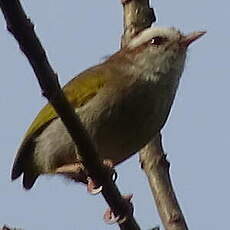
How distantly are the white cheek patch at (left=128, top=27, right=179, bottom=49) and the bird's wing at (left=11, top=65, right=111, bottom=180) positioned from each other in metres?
0.25

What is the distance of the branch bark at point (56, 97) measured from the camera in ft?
7.59

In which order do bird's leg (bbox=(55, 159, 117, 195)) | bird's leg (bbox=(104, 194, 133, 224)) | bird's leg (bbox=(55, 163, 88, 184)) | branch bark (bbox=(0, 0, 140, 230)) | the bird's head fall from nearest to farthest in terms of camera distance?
1. branch bark (bbox=(0, 0, 140, 230))
2. bird's leg (bbox=(104, 194, 133, 224))
3. bird's leg (bbox=(55, 159, 117, 195))
4. bird's leg (bbox=(55, 163, 88, 184))
5. the bird's head

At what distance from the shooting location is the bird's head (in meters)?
4.57

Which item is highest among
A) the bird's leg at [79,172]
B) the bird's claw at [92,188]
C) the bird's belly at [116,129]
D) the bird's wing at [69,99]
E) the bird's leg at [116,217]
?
the bird's wing at [69,99]

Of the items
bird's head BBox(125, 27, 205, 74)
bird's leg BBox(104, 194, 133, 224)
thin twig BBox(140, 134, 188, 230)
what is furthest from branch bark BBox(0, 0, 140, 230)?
bird's head BBox(125, 27, 205, 74)

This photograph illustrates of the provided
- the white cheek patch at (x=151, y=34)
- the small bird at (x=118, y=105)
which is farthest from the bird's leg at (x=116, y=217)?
the white cheek patch at (x=151, y=34)

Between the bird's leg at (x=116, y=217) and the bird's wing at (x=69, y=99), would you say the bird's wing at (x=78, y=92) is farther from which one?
the bird's leg at (x=116, y=217)

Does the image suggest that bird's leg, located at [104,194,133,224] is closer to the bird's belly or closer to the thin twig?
the thin twig

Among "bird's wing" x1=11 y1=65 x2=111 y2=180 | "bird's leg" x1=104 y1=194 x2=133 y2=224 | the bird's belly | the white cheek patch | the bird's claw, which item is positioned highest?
the white cheek patch

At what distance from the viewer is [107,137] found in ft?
13.6

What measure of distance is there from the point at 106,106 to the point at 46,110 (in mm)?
574

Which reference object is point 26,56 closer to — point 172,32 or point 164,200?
point 164,200

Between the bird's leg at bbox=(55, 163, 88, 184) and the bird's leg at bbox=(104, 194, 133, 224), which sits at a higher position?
the bird's leg at bbox=(55, 163, 88, 184)

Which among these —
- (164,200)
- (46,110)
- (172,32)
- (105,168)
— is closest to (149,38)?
(172,32)
